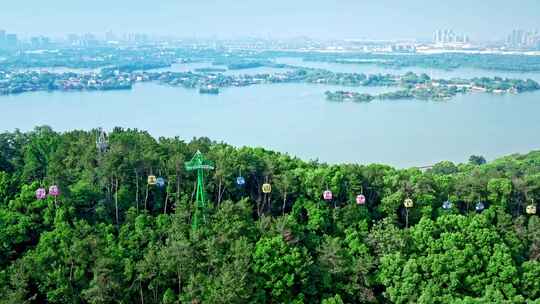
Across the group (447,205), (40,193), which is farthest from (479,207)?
(40,193)

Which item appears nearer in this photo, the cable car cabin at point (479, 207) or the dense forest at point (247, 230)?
the dense forest at point (247, 230)

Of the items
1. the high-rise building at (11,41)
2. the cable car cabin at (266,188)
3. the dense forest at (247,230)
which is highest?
the high-rise building at (11,41)

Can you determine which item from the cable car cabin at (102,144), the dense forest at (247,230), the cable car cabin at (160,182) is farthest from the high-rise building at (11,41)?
the cable car cabin at (160,182)

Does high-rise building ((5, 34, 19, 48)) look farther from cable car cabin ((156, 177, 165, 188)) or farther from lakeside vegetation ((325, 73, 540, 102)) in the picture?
cable car cabin ((156, 177, 165, 188))

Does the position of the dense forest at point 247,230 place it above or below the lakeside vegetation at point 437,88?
below

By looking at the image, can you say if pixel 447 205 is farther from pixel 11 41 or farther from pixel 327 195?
pixel 11 41

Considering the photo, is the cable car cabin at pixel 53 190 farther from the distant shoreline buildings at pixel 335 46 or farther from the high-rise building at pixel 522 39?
the high-rise building at pixel 522 39

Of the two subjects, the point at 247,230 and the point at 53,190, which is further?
the point at 53,190

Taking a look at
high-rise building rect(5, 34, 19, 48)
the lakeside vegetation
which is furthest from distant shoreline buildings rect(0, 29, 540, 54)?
the lakeside vegetation

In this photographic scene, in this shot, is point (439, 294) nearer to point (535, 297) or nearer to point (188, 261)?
point (535, 297)
